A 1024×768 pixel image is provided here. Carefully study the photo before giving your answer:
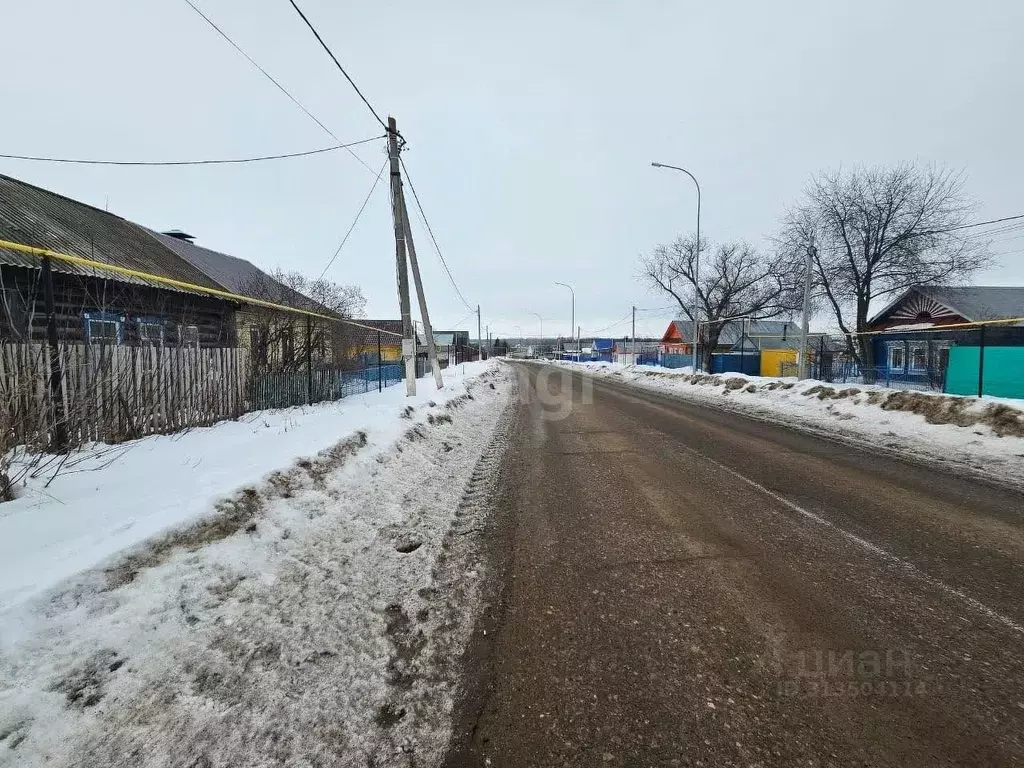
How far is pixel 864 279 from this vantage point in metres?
23.5

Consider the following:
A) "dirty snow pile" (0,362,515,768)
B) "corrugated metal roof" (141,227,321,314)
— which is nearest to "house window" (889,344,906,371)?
"dirty snow pile" (0,362,515,768)

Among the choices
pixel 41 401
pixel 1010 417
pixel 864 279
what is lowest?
pixel 1010 417

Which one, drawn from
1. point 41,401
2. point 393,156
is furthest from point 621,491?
point 393,156

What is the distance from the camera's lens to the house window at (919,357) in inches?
648

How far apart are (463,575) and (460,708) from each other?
1375mm

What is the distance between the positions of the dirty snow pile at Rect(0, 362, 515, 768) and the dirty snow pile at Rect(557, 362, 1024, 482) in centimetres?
806

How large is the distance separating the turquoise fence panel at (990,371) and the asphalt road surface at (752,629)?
381 inches

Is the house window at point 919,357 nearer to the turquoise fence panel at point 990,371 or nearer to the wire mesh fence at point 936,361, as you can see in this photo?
the wire mesh fence at point 936,361

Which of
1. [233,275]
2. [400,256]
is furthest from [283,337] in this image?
[233,275]

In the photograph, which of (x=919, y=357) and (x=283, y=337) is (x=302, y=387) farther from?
(x=919, y=357)

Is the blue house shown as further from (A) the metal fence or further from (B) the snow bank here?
(B) the snow bank

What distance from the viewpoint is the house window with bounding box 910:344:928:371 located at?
16.5 m

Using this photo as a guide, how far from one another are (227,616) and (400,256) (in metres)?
10.7

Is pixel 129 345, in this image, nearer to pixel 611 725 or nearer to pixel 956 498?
pixel 611 725
